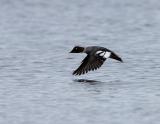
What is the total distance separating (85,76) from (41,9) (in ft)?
45.7

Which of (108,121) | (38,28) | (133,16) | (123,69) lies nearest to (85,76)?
(123,69)

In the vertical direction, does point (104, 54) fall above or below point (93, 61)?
above

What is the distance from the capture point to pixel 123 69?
52.4 ft

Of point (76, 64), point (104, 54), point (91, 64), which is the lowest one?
point (76, 64)

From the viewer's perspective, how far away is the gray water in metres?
11.8

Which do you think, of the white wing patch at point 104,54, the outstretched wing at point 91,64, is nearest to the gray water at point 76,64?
the outstretched wing at point 91,64

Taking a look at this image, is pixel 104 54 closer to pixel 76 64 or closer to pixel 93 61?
pixel 93 61

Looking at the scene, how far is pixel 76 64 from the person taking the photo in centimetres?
1689

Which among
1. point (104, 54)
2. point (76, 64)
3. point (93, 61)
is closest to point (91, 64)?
point (93, 61)

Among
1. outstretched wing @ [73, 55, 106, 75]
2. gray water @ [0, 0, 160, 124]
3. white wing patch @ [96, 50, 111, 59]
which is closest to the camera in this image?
gray water @ [0, 0, 160, 124]

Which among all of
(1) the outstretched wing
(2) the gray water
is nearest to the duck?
(1) the outstretched wing

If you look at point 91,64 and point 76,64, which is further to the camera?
point 76,64

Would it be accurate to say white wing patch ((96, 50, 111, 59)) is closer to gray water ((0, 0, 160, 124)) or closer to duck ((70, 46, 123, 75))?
duck ((70, 46, 123, 75))

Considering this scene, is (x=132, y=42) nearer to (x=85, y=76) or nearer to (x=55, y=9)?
(x=85, y=76)
